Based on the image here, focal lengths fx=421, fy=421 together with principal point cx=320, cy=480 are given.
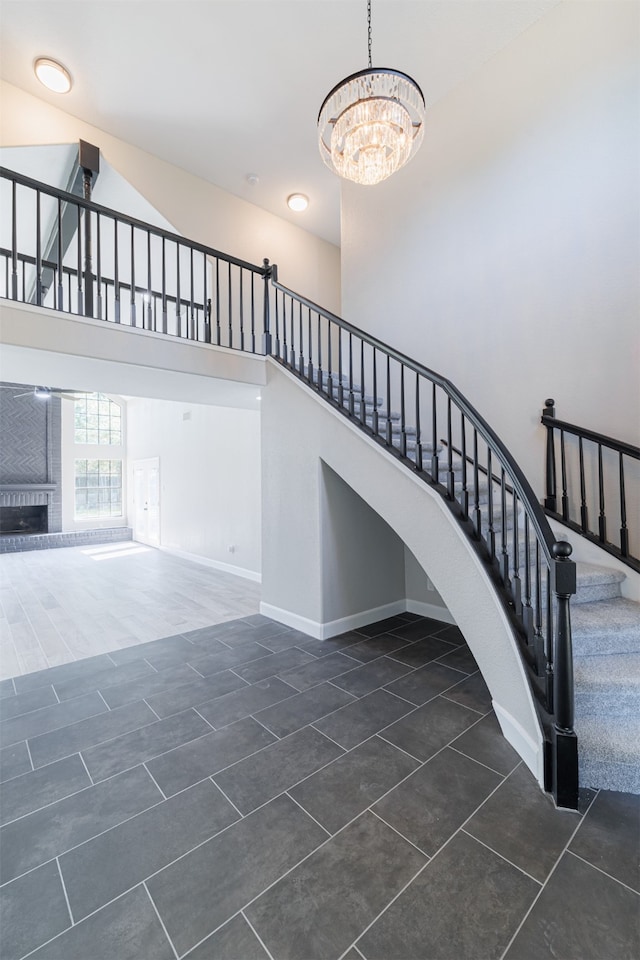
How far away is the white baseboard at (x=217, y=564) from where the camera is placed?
6.22m

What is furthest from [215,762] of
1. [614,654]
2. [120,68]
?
[120,68]

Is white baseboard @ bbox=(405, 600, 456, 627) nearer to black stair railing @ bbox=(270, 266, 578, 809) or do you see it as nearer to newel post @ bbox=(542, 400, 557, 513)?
black stair railing @ bbox=(270, 266, 578, 809)

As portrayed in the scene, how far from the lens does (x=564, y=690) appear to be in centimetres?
185

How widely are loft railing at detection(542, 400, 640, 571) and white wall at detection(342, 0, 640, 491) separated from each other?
0.13m

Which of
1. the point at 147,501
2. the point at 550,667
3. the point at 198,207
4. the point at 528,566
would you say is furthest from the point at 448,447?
the point at 147,501

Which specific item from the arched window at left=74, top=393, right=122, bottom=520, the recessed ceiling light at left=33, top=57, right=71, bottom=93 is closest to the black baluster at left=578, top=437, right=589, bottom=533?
the recessed ceiling light at left=33, top=57, right=71, bottom=93

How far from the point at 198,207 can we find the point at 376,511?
184 inches

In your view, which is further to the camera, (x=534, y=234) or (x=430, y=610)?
(x=430, y=610)

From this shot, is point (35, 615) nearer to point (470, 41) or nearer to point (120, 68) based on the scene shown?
point (120, 68)

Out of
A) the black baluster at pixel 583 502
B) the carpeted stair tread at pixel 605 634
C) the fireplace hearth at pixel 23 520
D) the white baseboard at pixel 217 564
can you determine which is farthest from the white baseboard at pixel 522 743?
the fireplace hearth at pixel 23 520

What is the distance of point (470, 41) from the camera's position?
12.1ft

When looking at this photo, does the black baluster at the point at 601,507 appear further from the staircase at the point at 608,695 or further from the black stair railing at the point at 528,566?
the staircase at the point at 608,695

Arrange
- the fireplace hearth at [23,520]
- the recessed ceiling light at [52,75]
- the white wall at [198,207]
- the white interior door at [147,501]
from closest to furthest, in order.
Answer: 1. the recessed ceiling light at [52,75]
2. the white wall at [198,207]
3. the white interior door at [147,501]
4. the fireplace hearth at [23,520]

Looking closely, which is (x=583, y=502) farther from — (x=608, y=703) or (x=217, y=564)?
(x=217, y=564)
